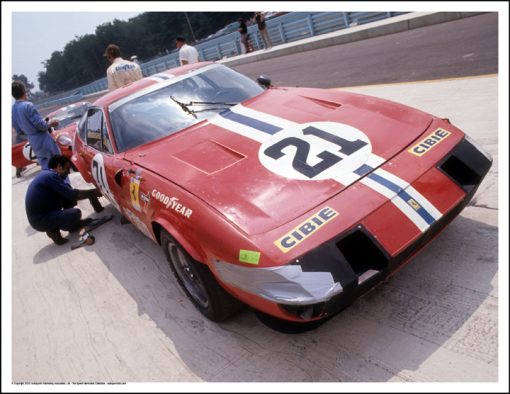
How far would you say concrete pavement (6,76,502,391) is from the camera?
2008 mm

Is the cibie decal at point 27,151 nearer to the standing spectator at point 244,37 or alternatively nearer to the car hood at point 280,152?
the car hood at point 280,152

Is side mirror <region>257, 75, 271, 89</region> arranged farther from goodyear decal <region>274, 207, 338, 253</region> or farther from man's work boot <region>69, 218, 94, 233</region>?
man's work boot <region>69, 218, 94, 233</region>

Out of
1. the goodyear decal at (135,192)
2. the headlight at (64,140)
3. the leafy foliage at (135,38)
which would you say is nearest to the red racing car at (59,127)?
the headlight at (64,140)

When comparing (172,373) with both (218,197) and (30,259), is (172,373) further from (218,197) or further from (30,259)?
(30,259)

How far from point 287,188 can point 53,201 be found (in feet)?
10.6

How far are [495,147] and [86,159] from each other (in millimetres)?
3730

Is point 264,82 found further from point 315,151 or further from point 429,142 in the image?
point 429,142

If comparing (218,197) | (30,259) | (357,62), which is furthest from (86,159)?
(357,62)

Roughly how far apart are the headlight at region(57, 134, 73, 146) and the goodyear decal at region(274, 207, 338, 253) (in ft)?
18.7

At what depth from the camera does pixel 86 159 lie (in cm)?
408

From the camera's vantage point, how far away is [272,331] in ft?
8.01

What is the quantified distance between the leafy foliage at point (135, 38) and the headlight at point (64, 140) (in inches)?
1514

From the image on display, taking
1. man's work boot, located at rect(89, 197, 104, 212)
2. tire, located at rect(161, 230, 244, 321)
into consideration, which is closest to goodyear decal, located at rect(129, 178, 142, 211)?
tire, located at rect(161, 230, 244, 321)

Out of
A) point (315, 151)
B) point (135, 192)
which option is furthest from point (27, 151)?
point (315, 151)
